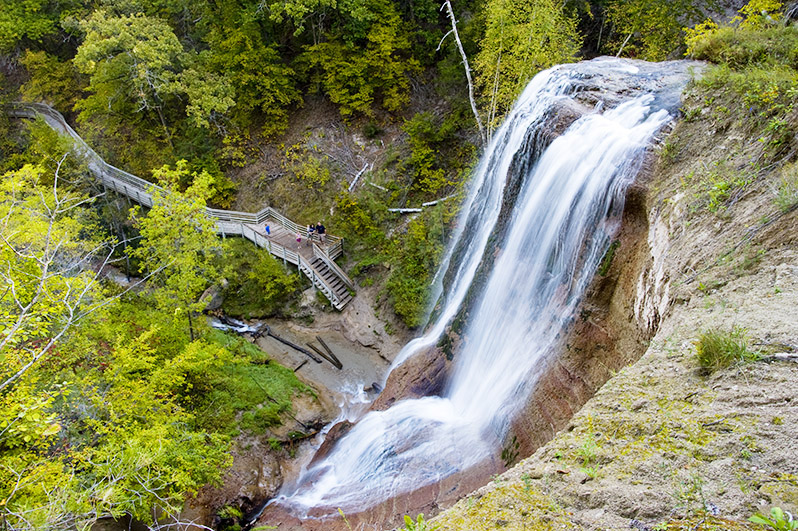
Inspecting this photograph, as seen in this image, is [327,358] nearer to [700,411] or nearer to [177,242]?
[177,242]

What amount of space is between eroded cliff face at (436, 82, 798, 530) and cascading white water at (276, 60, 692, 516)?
81 cm

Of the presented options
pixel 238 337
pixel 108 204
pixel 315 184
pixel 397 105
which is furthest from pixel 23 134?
pixel 397 105

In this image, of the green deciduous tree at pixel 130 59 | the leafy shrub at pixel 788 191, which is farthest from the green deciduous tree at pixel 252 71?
the leafy shrub at pixel 788 191

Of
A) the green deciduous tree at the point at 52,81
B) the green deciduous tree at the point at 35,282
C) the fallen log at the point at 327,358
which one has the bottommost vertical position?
the fallen log at the point at 327,358

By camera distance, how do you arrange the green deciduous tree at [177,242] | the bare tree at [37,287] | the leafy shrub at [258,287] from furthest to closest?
the leafy shrub at [258,287], the green deciduous tree at [177,242], the bare tree at [37,287]

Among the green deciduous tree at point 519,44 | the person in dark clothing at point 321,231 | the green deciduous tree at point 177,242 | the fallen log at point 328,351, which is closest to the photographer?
the green deciduous tree at point 177,242

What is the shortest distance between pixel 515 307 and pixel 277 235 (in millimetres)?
12481

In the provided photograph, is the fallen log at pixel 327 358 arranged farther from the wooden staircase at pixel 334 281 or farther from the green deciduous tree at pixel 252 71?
the green deciduous tree at pixel 252 71

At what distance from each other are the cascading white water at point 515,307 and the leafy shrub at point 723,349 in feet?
12.0

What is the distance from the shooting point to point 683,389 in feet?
13.3

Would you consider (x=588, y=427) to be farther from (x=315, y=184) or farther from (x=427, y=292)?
(x=315, y=184)

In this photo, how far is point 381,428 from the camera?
33.4 feet

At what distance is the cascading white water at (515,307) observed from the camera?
312 inches

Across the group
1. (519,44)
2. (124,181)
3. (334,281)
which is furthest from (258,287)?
(519,44)
